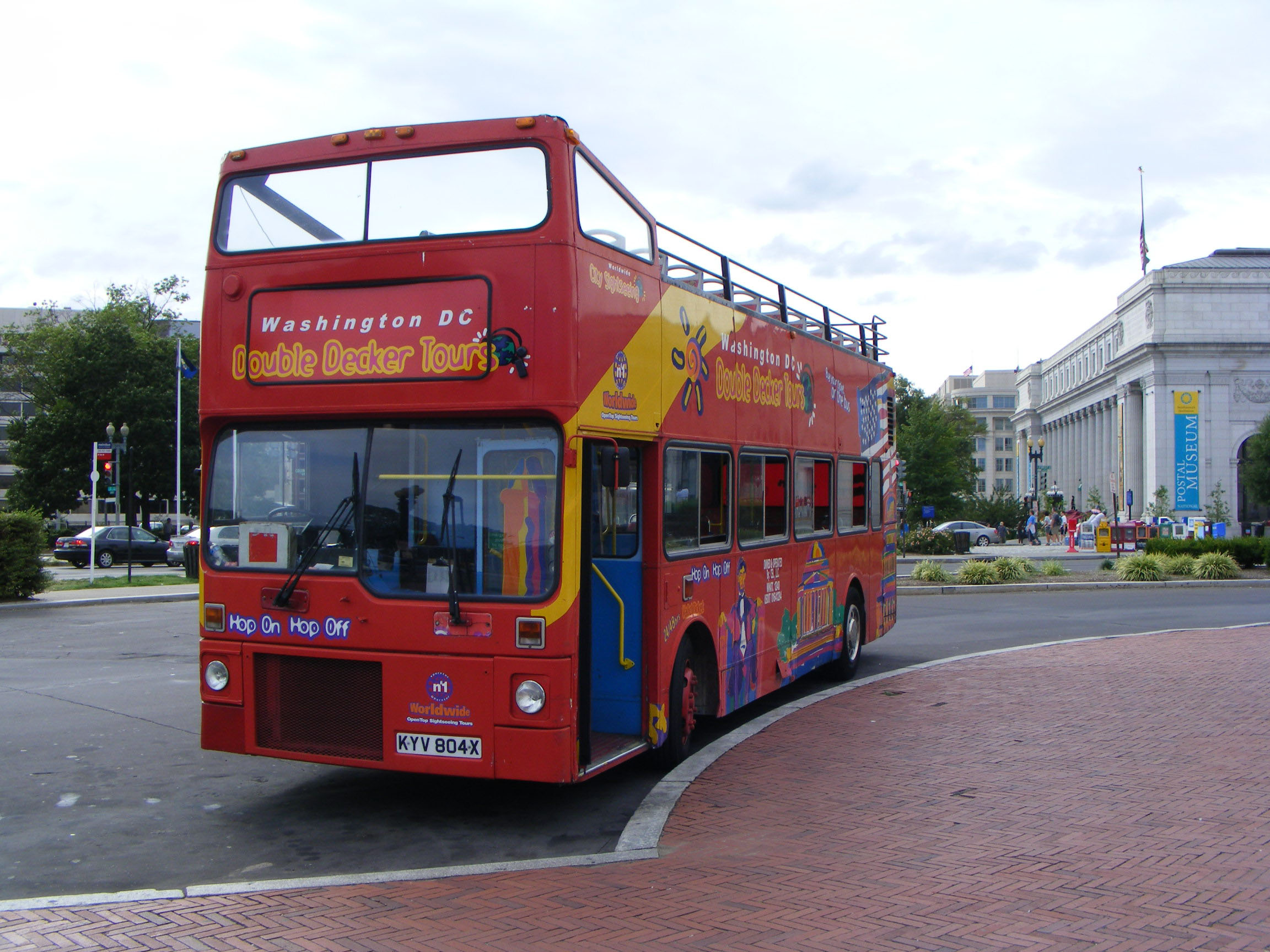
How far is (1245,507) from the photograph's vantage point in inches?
3049

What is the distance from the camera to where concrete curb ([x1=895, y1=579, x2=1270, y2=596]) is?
80.9 feet

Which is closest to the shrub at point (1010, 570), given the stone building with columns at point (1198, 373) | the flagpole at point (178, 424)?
the flagpole at point (178, 424)

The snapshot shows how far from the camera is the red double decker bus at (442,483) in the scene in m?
6.15

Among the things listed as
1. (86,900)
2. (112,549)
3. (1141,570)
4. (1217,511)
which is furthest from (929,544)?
(86,900)

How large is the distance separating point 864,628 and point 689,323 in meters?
6.14

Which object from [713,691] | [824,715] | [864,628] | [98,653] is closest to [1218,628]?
[864,628]

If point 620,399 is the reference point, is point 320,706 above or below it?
below

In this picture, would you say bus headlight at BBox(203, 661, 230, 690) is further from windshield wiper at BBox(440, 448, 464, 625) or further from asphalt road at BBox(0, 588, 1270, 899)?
windshield wiper at BBox(440, 448, 464, 625)

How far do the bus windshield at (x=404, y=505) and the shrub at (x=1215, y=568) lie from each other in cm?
2566

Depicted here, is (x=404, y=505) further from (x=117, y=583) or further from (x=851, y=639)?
(x=117, y=583)

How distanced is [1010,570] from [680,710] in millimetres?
20510

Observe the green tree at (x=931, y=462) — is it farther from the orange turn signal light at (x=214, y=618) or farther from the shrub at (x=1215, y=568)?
the orange turn signal light at (x=214, y=618)

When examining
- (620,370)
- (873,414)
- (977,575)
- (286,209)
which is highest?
(286,209)

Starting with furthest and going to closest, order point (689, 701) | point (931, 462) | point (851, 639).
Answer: point (931, 462) → point (851, 639) → point (689, 701)
